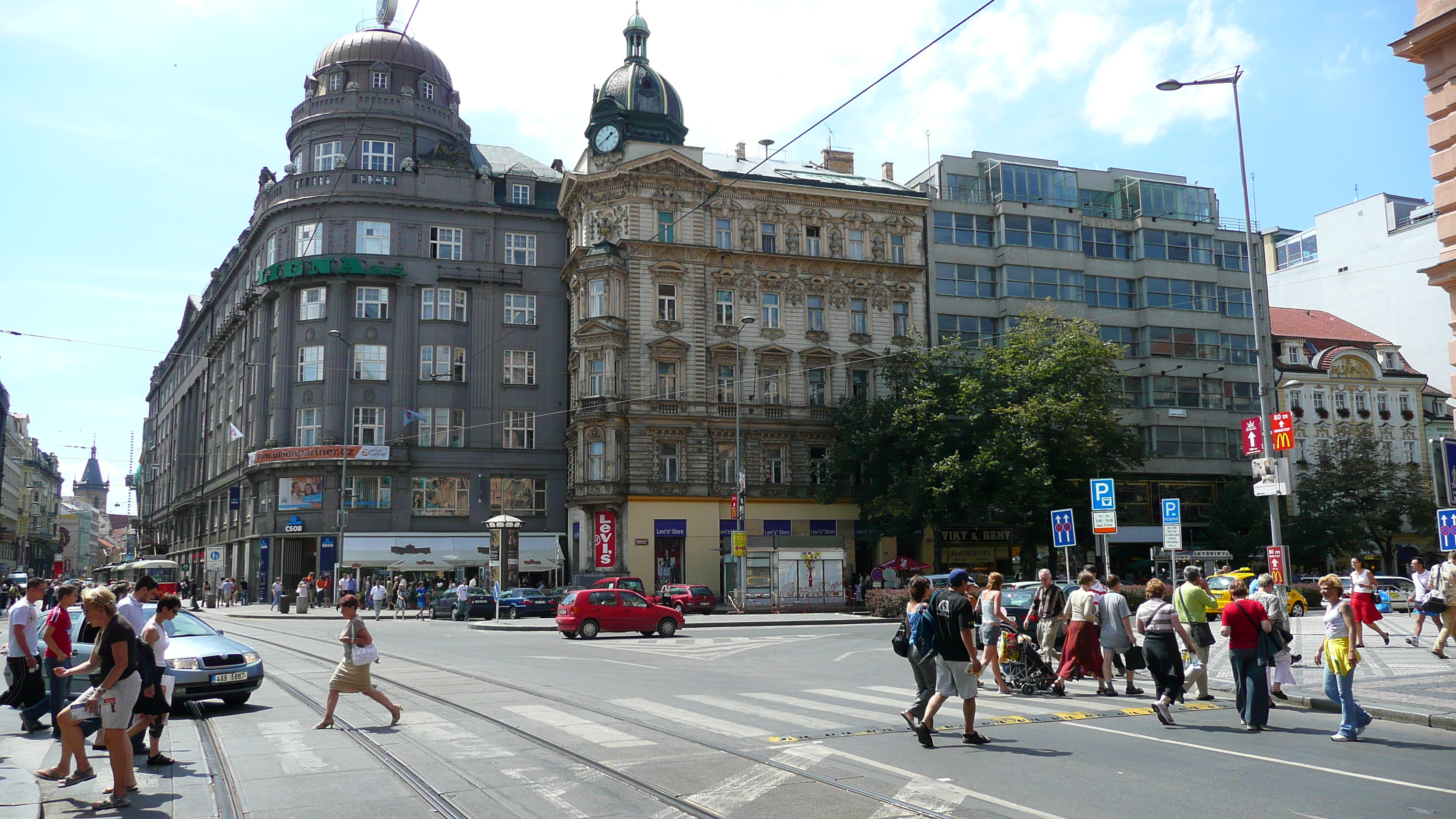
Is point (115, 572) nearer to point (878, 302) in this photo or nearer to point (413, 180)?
point (413, 180)

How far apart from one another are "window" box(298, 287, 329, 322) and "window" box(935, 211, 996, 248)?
31.6m

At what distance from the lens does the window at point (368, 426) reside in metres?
52.7

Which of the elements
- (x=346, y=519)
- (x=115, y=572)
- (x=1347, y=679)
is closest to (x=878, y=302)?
(x=346, y=519)

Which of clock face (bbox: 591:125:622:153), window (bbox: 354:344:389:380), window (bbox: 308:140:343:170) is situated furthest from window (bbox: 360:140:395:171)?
clock face (bbox: 591:125:622:153)

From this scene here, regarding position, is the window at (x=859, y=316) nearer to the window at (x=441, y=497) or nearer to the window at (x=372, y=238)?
the window at (x=441, y=497)

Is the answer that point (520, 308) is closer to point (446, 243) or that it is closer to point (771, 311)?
point (446, 243)

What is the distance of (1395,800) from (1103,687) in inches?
276

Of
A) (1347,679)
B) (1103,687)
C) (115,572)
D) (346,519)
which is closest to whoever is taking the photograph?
(1347,679)

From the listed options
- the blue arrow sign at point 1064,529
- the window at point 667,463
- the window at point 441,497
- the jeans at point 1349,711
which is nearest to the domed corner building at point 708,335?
the window at point 667,463

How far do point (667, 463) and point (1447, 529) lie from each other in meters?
30.2

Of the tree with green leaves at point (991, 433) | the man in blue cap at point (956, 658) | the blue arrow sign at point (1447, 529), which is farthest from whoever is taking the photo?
the tree with green leaves at point (991, 433)

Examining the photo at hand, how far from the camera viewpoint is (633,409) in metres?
47.5

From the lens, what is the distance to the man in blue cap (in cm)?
1041

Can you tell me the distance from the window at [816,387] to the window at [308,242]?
25.4m
